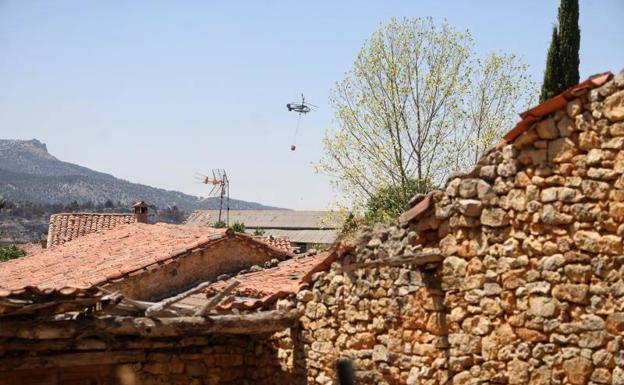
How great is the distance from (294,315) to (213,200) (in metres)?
86.6

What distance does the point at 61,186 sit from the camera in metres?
70.8

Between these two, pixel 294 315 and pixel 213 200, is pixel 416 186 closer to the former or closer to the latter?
pixel 294 315

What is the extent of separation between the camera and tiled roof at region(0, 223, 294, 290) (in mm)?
13030

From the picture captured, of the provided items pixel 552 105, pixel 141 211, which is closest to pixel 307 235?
pixel 141 211

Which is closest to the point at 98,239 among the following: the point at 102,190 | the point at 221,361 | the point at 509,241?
the point at 221,361

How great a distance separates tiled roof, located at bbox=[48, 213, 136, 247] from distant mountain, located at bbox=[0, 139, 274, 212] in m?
26.2

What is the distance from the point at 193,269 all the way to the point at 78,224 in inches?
635

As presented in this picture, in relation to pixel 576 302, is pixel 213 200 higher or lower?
higher

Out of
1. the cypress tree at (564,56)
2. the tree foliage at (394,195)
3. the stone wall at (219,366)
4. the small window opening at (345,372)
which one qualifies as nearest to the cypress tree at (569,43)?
the cypress tree at (564,56)

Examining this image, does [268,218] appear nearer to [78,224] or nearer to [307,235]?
[307,235]

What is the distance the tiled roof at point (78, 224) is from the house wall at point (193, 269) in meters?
13.4

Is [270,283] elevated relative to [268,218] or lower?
lower

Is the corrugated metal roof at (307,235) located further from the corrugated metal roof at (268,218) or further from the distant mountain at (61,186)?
the distant mountain at (61,186)

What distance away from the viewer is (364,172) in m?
18.4
